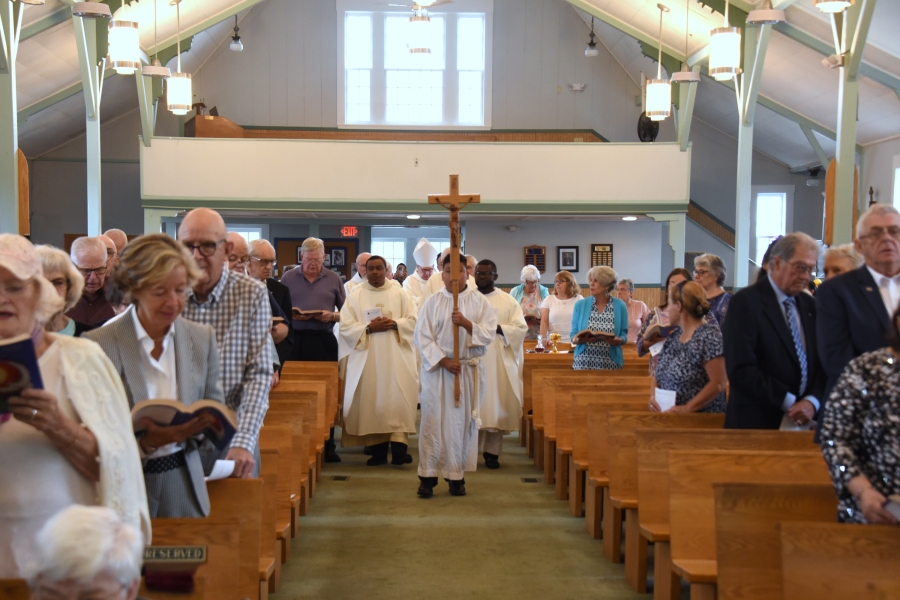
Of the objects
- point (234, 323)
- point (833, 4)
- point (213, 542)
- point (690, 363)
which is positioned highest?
point (833, 4)

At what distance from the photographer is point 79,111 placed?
19109 millimetres

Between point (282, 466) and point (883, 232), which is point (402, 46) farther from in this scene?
point (883, 232)

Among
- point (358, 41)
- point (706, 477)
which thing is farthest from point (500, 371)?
point (358, 41)

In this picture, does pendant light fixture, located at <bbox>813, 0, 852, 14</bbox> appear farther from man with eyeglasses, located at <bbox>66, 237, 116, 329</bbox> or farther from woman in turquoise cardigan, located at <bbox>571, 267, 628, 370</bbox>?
man with eyeglasses, located at <bbox>66, 237, 116, 329</bbox>

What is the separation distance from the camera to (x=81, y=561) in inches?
73.6

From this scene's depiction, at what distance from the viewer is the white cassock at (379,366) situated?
27.9ft

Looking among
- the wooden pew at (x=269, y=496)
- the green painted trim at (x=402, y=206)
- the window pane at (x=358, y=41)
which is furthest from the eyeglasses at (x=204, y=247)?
the window pane at (x=358, y=41)

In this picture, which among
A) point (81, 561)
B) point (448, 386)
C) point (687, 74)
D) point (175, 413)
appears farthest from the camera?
point (687, 74)

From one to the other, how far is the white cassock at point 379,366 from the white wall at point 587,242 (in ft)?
37.4

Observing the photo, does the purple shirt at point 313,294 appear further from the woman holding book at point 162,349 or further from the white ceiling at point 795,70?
the white ceiling at point 795,70

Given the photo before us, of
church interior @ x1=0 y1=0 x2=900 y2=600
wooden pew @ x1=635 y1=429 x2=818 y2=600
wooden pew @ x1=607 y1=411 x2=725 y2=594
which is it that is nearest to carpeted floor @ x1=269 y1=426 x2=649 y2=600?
church interior @ x1=0 y1=0 x2=900 y2=600

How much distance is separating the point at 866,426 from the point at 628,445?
2.33 meters

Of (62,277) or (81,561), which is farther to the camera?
(62,277)

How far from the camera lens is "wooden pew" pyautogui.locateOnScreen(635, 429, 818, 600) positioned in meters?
4.35
